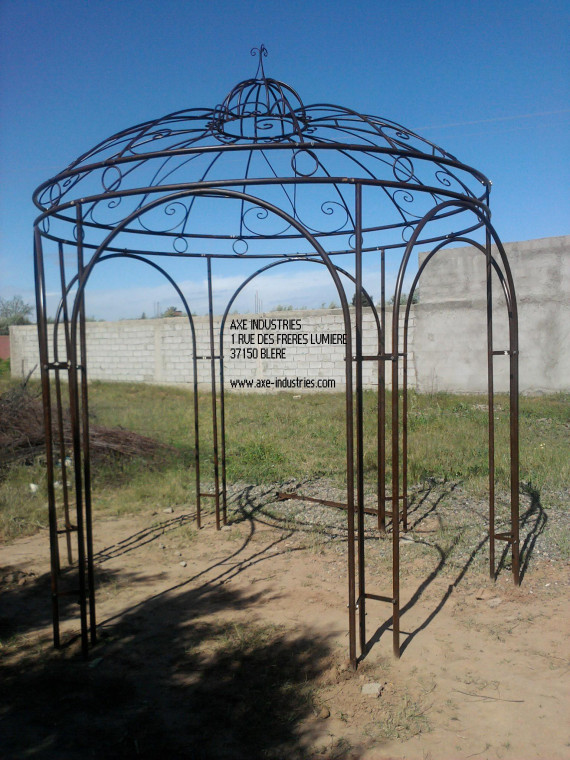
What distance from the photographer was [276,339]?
14.9m

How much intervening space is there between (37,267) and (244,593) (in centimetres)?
258

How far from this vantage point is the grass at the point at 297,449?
6.54m

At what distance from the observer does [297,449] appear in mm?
8773

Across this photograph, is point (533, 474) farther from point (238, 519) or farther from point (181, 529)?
point (181, 529)

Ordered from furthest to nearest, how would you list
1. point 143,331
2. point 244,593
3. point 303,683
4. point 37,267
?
point 143,331
point 244,593
point 37,267
point 303,683

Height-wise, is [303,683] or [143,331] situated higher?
[143,331]

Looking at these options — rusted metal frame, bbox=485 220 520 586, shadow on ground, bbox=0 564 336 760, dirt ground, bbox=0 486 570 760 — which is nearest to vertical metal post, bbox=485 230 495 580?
rusted metal frame, bbox=485 220 520 586

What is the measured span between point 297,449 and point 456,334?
226 inches

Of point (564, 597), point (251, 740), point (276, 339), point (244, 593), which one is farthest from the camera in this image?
point (276, 339)

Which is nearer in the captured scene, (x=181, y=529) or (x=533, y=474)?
(x=181, y=529)

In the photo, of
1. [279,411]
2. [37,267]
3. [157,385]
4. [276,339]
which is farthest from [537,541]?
[157,385]

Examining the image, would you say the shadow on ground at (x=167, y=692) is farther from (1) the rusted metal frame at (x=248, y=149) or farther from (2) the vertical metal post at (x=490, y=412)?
(1) the rusted metal frame at (x=248, y=149)

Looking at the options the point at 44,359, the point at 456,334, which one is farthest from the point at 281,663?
the point at 456,334

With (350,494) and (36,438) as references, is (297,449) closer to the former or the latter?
(36,438)
